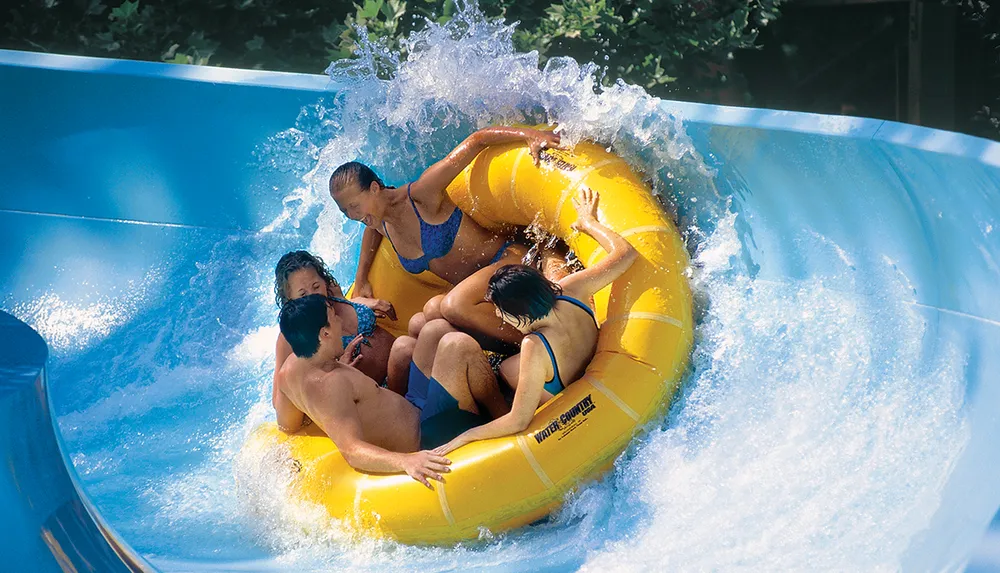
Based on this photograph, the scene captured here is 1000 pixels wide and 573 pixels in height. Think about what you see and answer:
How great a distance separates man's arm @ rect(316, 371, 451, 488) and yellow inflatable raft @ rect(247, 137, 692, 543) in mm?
34

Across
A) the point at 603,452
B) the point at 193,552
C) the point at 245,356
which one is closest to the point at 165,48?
the point at 245,356

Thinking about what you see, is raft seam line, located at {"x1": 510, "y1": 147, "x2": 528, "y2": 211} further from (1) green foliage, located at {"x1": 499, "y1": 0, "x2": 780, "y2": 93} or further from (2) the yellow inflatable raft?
(1) green foliage, located at {"x1": 499, "y1": 0, "x2": 780, "y2": 93}

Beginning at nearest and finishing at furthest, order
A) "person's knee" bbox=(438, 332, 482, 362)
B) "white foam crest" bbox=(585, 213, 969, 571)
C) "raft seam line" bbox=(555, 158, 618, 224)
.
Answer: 1. "white foam crest" bbox=(585, 213, 969, 571)
2. "person's knee" bbox=(438, 332, 482, 362)
3. "raft seam line" bbox=(555, 158, 618, 224)

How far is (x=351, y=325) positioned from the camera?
372cm

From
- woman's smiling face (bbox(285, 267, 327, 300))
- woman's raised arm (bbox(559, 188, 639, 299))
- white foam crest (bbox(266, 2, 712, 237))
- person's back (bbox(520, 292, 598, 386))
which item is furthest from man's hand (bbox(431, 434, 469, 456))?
white foam crest (bbox(266, 2, 712, 237))

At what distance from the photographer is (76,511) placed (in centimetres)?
223

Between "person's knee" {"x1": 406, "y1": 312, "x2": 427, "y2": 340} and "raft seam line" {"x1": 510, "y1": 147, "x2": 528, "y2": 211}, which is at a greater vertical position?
"raft seam line" {"x1": 510, "y1": 147, "x2": 528, "y2": 211}

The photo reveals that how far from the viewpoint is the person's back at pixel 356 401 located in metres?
3.27

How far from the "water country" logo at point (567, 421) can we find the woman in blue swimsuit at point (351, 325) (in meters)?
0.65

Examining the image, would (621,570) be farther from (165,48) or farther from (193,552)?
(165,48)

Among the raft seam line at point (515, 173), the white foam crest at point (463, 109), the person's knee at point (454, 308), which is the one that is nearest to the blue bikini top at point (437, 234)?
the raft seam line at point (515, 173)

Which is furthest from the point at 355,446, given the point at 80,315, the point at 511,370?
the point at 80,315

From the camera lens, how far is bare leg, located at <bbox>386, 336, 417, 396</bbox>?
140 inches

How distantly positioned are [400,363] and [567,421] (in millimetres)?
711
